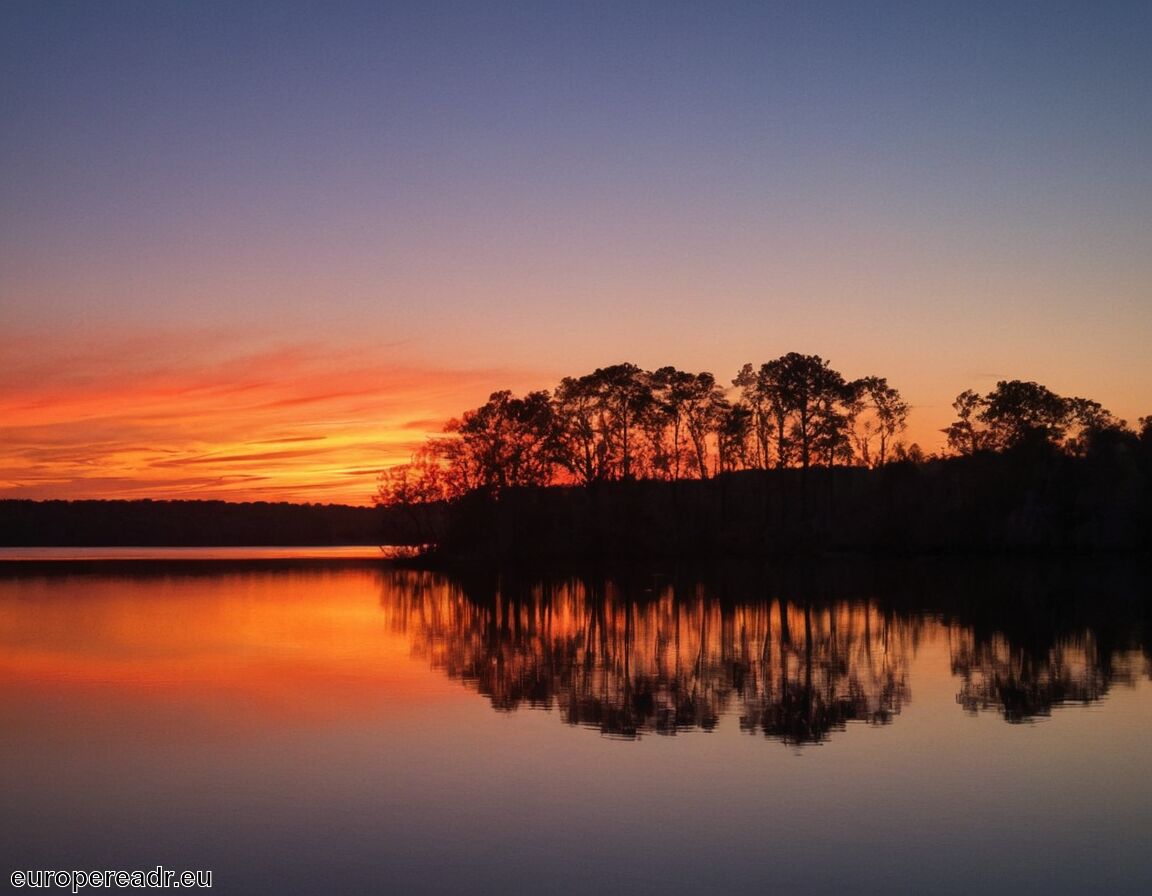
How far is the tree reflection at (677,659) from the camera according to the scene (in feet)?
58.3

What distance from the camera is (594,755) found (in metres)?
14.6

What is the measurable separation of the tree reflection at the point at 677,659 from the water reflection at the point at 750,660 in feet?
0.16

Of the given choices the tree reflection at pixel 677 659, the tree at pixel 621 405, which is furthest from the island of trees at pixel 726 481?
the tree reflection at pixel 677 659

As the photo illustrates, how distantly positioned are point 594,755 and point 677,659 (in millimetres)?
9384

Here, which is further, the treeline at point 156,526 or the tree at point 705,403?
the treeline at point 156,526

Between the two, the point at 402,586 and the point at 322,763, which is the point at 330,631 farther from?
the point at 402,586

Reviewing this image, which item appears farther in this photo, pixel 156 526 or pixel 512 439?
pixel 156 526

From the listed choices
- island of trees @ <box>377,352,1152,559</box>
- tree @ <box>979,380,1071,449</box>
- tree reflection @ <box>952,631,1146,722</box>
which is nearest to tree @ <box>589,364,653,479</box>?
island of trees @ <box>377,352,1152,559</box>

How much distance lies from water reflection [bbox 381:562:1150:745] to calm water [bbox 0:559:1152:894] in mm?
125

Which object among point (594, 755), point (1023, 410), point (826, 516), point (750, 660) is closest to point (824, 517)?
point (826, 516)

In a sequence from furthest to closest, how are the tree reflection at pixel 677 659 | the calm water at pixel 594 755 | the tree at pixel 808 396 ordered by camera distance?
the tree at pixel 808 396
the tree reflection at pixel 677 659
the calm water at pixel 594 755

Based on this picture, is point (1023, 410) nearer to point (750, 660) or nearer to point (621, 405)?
point (621, 405)

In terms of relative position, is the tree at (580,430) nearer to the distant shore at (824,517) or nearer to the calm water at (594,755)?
the distant shore at (824,517)

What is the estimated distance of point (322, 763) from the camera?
14.4 m
